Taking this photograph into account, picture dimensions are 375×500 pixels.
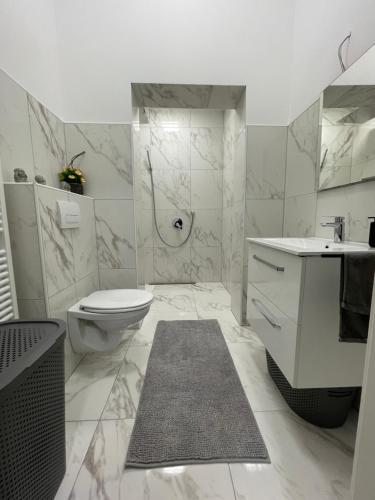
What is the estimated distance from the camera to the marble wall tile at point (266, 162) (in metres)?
1.85

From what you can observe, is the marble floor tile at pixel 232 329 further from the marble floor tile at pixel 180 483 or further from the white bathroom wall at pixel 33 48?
the white bathroom wall at pixel 33 48

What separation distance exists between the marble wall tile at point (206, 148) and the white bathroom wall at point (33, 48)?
1676 mm

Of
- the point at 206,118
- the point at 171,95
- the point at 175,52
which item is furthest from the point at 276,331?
the point at 206,118

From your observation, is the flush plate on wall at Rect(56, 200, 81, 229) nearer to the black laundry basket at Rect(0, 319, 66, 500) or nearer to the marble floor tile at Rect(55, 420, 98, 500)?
the black laundry basket at Rect(0, 319, 66, 500)

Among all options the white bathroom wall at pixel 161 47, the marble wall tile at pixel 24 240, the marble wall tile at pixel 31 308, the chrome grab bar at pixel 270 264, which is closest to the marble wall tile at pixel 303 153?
the white bathroom wall at pixel 161 47

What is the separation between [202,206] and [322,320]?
8.04 ft

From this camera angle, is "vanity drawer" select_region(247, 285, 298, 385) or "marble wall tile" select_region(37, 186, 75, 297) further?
"marble wall tile" select_region(37, 186, 75, 297)

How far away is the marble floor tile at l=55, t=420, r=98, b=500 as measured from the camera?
823mm

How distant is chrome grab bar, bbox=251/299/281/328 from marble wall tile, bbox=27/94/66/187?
5.08 feet

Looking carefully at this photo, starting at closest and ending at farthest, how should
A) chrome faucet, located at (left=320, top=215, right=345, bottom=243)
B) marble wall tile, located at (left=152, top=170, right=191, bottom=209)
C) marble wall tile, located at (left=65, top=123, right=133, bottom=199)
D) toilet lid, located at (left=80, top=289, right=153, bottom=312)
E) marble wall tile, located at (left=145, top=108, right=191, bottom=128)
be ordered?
chrome faucet, located at (left=320, top=215, right=345, bottom=243), toilet lid, located at (left=80, top=289, right=153, bottom=312), marble wall tile, located at (left=65, top=123, right=133, bottom=199), marble wall tile, located at (left=145, top=108, right=191, bottom=128), marble wall tile, located at (left=152, top=170, right=191, bottom=209)

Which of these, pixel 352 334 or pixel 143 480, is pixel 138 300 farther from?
pixel 352 334

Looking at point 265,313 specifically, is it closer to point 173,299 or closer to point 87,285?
point 87,285

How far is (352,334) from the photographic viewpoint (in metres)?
0.78

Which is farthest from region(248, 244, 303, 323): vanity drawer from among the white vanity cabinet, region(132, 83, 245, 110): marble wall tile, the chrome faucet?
region(132, 83, 245, 110): marble wall tile
